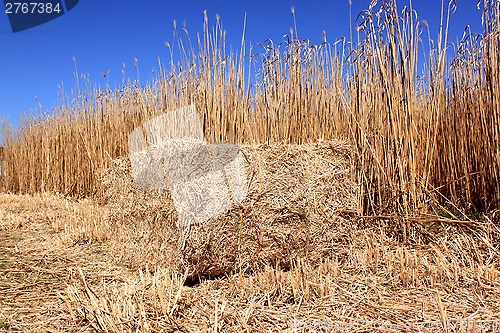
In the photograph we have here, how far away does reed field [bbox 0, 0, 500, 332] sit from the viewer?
1439mm

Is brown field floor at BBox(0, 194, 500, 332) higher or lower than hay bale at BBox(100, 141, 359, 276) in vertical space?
lower

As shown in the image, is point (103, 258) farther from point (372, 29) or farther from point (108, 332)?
point (372, 29)

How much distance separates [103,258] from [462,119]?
2.35 metres

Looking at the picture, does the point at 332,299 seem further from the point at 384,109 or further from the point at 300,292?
the point at 384,109

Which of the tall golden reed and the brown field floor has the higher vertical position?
the tall golden reed

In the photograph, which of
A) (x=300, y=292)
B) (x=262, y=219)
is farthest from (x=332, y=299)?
(x=262, y=219)

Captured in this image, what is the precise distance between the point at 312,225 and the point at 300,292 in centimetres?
48

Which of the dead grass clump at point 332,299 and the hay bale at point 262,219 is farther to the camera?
the hay bale at point 262,219

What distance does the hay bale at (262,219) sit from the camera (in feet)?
6.09

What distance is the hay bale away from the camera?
6.09ft

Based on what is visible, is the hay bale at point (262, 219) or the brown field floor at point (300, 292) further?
the hay bale at point (262, 219)

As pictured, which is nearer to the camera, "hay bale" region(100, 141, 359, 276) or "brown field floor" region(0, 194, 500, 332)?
"brown field floor" region(0, 194, 500, 332)

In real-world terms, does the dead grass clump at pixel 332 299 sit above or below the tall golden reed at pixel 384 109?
below

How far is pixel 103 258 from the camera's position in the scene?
7.88ft
